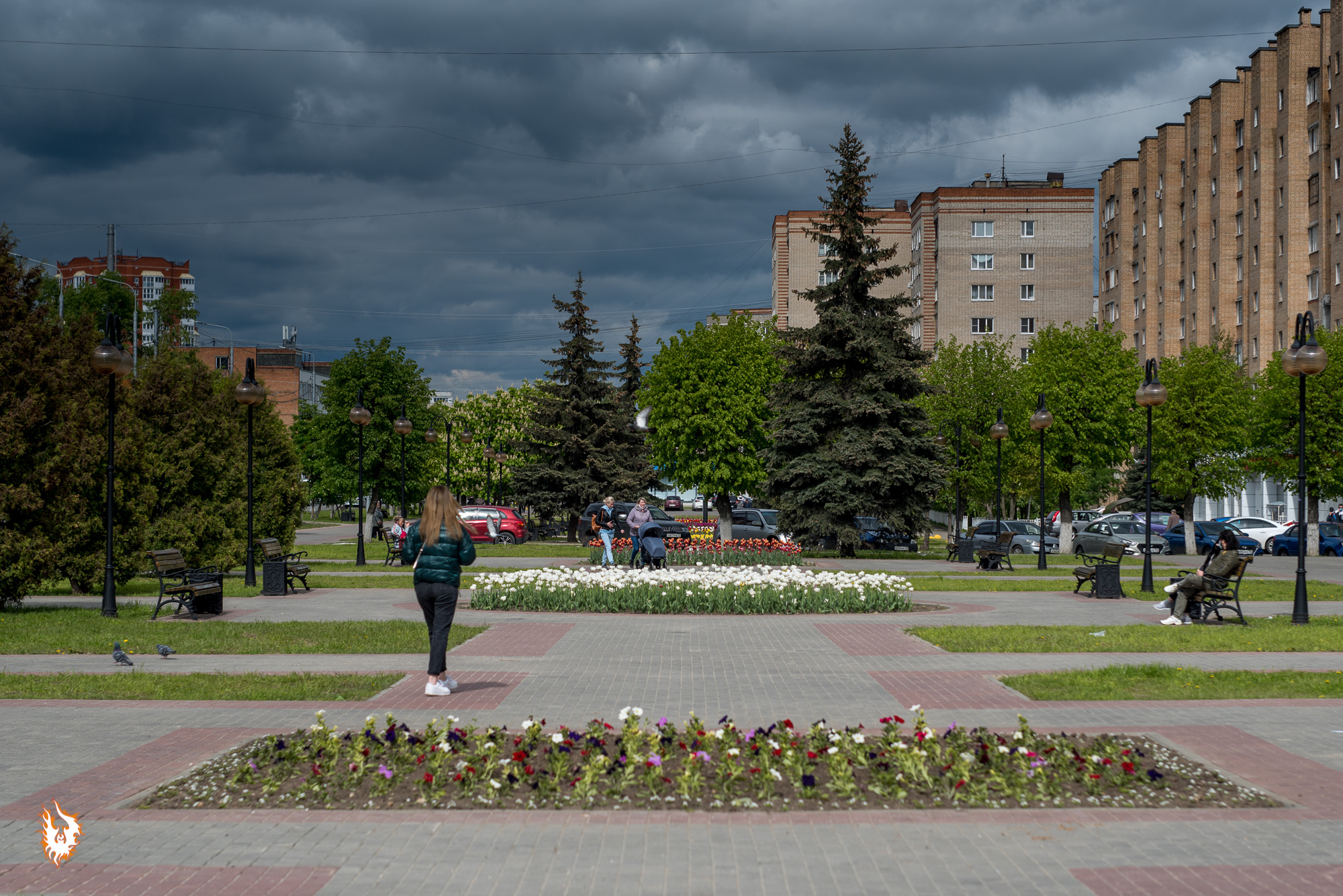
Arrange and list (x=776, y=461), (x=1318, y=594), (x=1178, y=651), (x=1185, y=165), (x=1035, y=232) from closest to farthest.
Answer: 1. (x=1178, y=651)
2. (x=1318, y=594)
3. (x=776, y=461)
4. (x=1185, y=165)
5. (x=1035, y=232)

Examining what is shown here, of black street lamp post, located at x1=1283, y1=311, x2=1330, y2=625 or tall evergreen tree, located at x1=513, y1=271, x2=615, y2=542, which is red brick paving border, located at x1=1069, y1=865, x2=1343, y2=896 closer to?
black street lamp post, located at x1=1283, y1=311, x2=1330, y2=625

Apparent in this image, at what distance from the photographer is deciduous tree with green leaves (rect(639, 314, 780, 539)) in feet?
148

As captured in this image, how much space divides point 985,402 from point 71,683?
1688 inches

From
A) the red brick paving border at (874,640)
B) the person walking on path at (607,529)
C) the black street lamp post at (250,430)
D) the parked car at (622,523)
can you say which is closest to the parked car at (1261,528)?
the parked car at (622,523)

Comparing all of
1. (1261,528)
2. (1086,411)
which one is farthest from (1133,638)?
(1261,528)

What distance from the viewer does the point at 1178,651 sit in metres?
12.1

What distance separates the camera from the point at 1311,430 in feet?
132

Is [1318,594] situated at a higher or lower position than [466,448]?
lower

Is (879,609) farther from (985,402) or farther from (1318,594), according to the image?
(985,402)

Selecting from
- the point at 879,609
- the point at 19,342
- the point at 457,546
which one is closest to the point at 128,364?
the point at 19,342

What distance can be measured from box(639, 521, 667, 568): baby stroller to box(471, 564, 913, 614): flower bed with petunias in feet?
17.0

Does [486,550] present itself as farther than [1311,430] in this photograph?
No

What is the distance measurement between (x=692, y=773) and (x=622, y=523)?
2363 centimetres

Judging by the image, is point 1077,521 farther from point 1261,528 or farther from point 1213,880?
point 1213,880
